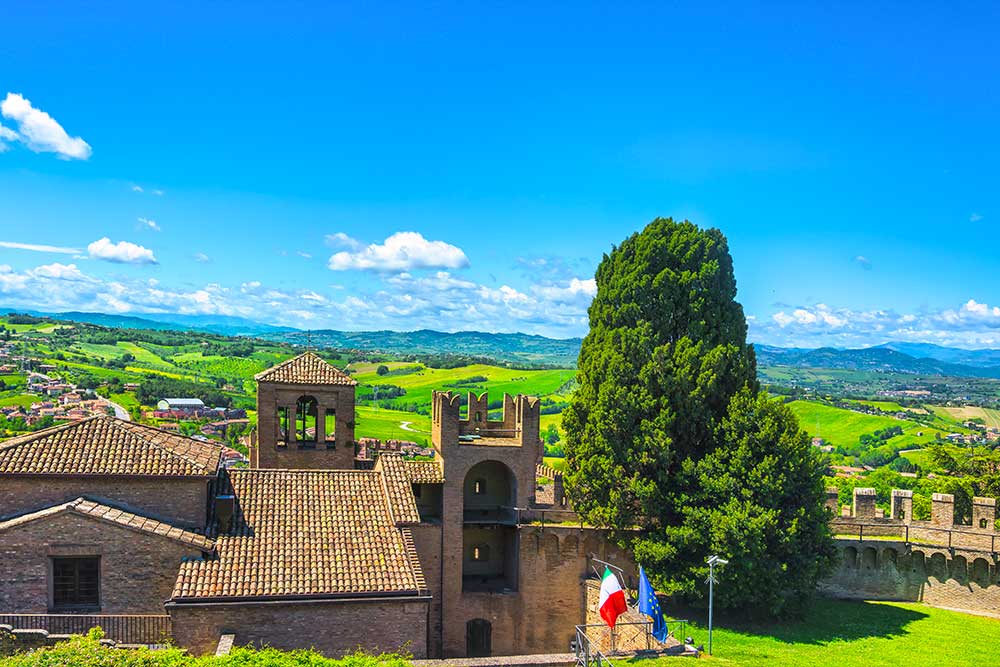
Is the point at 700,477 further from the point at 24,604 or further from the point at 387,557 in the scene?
the point at 24,604

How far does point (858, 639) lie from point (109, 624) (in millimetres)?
25195

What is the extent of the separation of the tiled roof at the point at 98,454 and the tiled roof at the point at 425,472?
7903 mm

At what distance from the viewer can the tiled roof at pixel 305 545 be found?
854 inches

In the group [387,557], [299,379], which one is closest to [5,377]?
[299,379]

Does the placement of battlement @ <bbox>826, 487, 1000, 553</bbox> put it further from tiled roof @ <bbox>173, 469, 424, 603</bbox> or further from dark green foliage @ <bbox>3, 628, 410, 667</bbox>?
dark green foliage @ <bbox>3, 628, 410, 667</bbox>

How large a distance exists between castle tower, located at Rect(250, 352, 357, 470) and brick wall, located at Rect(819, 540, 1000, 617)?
22.6 m

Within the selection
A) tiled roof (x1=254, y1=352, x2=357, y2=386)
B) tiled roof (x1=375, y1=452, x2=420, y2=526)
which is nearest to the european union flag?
tiled roof (x1=375, y1=452, x2=420, y2=526)

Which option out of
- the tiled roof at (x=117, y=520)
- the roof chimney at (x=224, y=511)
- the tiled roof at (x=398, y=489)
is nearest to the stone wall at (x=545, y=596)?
the tiled roof at (x=398, y=489)

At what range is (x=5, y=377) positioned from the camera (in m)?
131

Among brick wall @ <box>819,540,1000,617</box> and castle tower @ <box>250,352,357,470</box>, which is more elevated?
castle tower @ <box>250,352,357,470</box>

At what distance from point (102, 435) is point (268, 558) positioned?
716cm

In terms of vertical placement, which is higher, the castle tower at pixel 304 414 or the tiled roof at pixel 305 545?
the castle tower at pixel 304 414

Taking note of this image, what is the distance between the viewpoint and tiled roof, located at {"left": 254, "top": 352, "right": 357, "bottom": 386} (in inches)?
1209

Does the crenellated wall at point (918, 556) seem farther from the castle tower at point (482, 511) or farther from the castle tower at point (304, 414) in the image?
the castle tower at point (304, 414)
